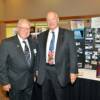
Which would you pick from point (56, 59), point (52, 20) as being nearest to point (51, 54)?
point (56, 59)

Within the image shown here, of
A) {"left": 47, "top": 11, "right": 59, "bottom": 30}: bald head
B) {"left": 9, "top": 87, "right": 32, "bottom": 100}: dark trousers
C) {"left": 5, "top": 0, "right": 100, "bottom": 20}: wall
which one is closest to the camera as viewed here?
{"left": 47, "top": 11, "right": 59, "bottom": 30}: bald head

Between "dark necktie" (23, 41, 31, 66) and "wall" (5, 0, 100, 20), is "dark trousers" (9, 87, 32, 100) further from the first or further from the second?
"wall" (5, 0, 100, 20)

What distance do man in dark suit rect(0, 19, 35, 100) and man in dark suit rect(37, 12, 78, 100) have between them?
14 cm

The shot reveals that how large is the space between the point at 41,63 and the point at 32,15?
182 cm

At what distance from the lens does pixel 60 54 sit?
118 inches

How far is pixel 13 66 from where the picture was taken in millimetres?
3068

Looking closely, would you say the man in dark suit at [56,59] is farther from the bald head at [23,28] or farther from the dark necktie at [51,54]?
the bald head at [23,28]

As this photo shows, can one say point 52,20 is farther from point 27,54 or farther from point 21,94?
point 21,94

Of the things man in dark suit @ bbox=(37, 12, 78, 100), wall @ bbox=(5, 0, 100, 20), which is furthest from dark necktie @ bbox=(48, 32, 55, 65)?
wall @ bbox=(5, 0, 100, 20)

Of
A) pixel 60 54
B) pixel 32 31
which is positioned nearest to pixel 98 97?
pixel 60 54

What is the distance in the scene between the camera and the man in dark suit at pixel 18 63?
304 centimetres

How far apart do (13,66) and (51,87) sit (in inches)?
20.3

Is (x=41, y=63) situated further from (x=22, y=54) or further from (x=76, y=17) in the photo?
(x=76, y=17)

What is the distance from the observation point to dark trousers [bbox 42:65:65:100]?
3.04 m
